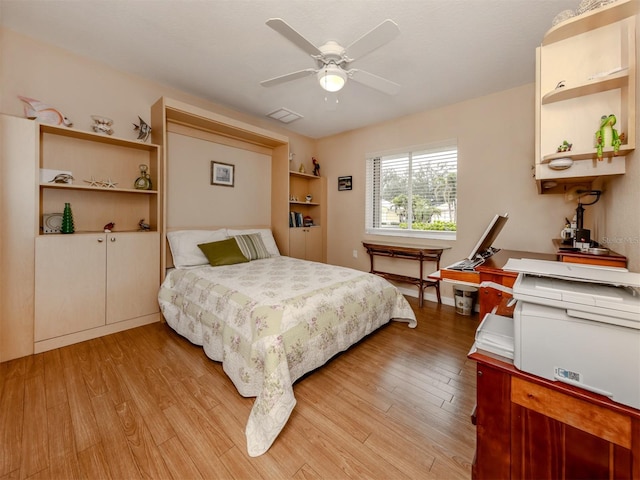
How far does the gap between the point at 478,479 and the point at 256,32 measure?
2.96m

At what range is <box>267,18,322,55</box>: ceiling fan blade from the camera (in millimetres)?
1413

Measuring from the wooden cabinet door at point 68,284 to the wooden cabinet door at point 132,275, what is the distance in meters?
0.07

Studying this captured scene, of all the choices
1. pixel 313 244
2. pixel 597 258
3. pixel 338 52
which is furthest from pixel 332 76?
pixel 313 244

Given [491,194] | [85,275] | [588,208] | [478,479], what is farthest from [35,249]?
[588,208]

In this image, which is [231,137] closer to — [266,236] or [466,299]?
[266,236]

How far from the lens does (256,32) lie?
2057mm

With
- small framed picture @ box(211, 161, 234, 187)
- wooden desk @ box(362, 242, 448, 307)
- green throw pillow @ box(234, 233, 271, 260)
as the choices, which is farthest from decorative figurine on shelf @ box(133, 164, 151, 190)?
wooden desk @ box(362, 242, 448, 307)

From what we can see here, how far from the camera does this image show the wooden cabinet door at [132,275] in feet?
8.06

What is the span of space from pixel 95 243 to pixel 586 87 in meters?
3.68

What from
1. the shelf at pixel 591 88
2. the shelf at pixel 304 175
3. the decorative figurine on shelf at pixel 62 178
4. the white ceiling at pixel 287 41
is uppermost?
the white ceiling at pixel 287 41

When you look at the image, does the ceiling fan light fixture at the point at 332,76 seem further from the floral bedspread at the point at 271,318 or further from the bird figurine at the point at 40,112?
the bird figurine at the point at 40,112

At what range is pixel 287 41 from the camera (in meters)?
2.16

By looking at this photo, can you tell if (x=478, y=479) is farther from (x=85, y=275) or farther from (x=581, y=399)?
(x=85, y=275)

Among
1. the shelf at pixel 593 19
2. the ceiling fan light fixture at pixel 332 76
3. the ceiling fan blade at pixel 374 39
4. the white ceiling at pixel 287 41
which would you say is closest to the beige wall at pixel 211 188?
the white ceiling at pixel 287 41
